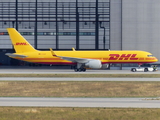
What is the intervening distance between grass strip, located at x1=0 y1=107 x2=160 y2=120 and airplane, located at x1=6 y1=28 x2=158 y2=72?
148 ft

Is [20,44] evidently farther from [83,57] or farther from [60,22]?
[60,22]

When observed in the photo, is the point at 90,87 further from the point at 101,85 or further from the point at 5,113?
the point at 5,113

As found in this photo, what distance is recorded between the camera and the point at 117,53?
66.2 m

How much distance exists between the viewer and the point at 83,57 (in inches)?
2692

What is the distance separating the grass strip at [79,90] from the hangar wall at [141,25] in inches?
1693

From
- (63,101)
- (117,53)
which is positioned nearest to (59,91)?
(63,101)

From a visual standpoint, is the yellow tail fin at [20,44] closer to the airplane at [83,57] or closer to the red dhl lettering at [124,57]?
the airplane at [83,57]

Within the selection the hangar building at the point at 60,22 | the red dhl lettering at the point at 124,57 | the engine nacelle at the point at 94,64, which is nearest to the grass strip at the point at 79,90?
the engine nacelle at the point at 94,64

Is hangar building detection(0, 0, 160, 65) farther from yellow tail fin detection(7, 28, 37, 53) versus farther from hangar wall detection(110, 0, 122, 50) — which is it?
yellow tail fin detection(7, 28, 37, 53)

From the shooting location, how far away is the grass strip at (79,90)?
29.1 metres

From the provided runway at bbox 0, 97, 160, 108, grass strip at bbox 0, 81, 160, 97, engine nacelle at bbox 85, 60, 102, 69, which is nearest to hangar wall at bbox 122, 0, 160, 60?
engine nacelle at bbox 85, 60, 102, 69

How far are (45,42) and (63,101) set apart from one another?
66.0m

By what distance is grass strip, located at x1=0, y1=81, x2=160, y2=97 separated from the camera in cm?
2908

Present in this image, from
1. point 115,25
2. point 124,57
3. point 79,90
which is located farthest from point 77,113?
point 115,25
